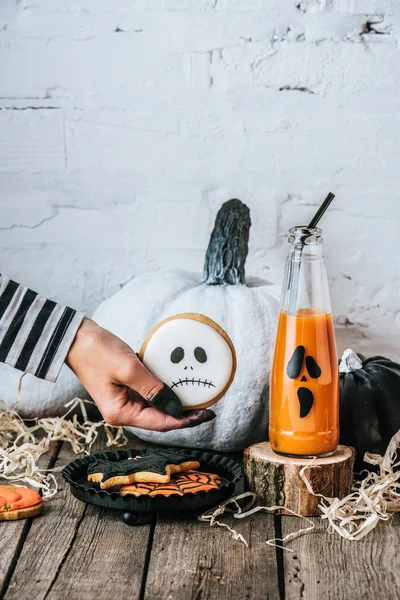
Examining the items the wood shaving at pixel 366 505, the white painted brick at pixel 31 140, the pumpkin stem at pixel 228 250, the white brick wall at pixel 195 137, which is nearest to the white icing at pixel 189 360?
the wood shaving at pixel 366 505

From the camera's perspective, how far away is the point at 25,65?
1914 millimetres

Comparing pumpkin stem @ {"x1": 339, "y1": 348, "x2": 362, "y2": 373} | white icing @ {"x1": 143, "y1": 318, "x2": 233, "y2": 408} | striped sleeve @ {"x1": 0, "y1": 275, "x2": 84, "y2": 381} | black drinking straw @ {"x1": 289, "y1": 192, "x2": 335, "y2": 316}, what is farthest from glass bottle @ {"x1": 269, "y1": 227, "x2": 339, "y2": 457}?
striped sleeve @ {"x1": 0, "y1": 275, "x2": 84, "y2": 381}

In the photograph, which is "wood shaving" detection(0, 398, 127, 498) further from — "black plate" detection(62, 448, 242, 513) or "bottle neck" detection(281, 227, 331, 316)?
"bottle neck" detection(281, 227, 331, 316)

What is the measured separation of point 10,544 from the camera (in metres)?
1.09

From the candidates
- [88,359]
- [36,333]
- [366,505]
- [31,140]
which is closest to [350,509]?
[366,505]

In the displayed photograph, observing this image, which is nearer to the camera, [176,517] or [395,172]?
[176,517]

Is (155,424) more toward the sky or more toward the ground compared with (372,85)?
more toward the ground

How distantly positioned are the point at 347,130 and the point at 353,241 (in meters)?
0.28

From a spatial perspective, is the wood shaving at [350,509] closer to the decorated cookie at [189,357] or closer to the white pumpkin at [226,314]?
the decorated cookie at [189,357]

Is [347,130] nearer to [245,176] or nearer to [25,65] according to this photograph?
[245,176]

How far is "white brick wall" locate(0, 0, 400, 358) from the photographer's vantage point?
1.88 meters

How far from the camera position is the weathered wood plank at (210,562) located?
953 millimetres

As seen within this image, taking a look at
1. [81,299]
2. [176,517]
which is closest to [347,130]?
[81,299]

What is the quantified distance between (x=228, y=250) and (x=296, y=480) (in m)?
0.61
